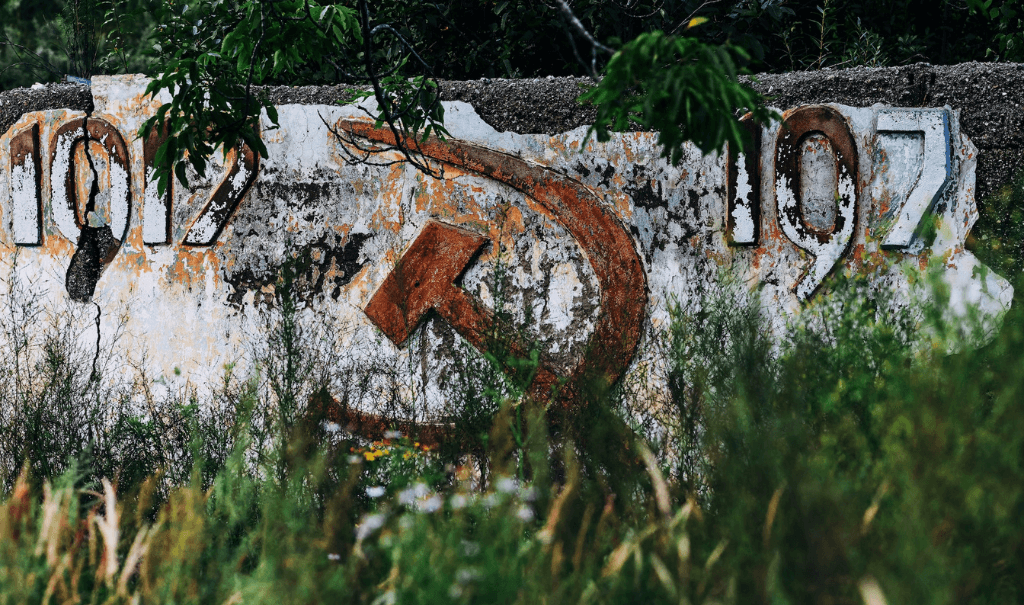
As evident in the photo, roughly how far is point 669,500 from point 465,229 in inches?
56.2

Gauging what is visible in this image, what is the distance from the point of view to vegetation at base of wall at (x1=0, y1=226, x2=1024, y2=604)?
4.72ft

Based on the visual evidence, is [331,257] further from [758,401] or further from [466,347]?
[758,401]

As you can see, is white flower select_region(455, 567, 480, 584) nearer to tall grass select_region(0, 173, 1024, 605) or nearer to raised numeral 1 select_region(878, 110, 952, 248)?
tall grass select_region(0, 173, 1024, 605)

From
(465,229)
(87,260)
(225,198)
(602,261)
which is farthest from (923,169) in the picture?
(87,260)

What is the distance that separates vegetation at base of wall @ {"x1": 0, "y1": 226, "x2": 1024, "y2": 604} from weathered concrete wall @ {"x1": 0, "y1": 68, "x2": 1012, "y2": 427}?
0.21 meters

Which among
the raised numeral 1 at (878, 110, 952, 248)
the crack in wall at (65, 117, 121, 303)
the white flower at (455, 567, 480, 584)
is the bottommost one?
the white flower at (455, 567, 480, 584)

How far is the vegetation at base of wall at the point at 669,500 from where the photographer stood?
4.72ft

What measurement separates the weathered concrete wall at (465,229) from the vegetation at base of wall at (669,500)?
8.2 inches

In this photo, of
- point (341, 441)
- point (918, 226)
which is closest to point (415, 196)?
point (341, 441)

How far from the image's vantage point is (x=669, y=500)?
6.72ft

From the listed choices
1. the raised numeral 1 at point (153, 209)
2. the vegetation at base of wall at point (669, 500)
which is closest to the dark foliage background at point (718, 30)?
the raised numeral 1 at point (153, 209)

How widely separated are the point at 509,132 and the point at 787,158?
3.32 feet

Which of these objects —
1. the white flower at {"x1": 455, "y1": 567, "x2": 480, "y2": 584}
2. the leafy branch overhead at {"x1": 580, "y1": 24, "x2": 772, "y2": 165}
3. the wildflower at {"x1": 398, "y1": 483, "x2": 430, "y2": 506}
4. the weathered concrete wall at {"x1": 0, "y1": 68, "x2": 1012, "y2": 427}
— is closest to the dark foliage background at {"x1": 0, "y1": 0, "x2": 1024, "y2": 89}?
the weathered concrete wall at {"x1": 0, "y1": 68, "x2": 1012, "y2": 427}

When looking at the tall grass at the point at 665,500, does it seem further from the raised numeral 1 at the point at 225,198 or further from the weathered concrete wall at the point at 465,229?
the raised numeral 1 at the point at 225,198
